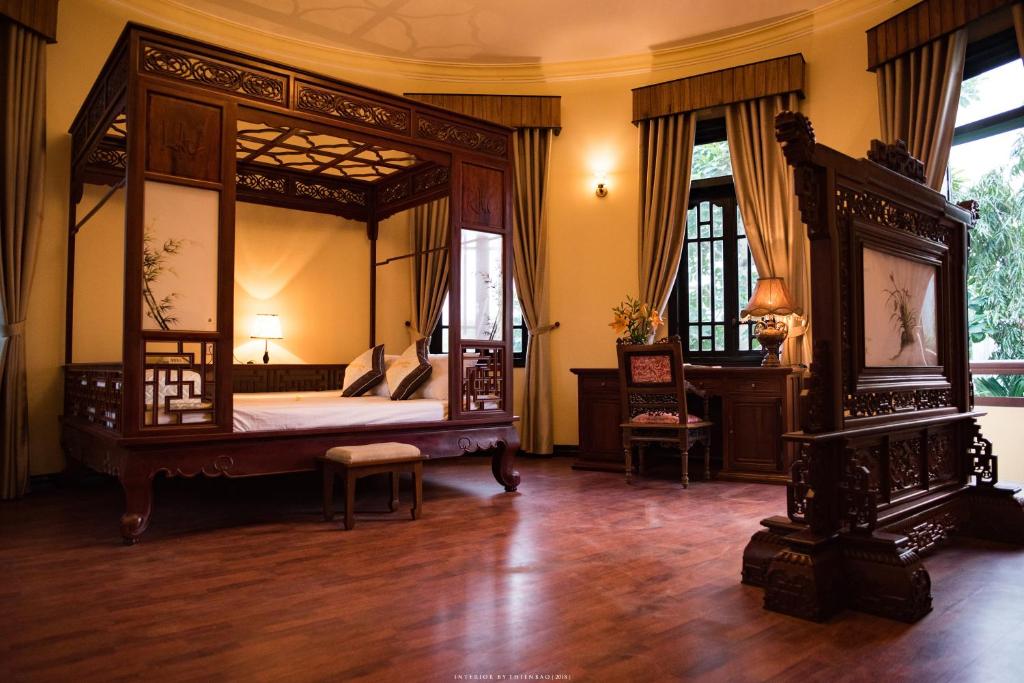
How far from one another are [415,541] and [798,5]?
5.21 meters

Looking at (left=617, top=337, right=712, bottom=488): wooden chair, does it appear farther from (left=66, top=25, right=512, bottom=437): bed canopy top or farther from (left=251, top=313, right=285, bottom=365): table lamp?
(left=251, top=313, right=285, bottom=365): table lamp

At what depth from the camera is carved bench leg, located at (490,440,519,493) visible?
16.1 feet

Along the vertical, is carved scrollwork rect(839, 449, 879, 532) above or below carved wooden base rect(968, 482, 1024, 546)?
above

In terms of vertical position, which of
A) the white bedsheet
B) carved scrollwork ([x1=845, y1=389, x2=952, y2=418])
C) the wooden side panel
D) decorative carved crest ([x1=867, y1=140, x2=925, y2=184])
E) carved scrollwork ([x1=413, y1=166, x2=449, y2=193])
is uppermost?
carved scrollwork ([x1=413, y1=166, x2=449, y2=193])

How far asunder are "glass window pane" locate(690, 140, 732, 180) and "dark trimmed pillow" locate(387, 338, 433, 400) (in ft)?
10.1

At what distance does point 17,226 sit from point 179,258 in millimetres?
1884

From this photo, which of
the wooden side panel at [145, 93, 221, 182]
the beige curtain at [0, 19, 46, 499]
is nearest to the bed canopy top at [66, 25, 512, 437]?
the wooden side panel at [145, 93, 221, 182]

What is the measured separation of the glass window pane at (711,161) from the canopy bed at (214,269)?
7.62 feet

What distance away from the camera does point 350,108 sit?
14.1 feet

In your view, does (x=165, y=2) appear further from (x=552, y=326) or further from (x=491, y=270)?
(x=552, y=326)

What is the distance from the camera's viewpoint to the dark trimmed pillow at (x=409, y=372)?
5070 millimetres

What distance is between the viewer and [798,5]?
5.75 metres

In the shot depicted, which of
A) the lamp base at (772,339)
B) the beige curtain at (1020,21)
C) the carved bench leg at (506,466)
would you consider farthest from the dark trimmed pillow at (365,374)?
the beige curtain at (1020,21)

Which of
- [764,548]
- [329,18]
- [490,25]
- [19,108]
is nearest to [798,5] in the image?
[490,25]
